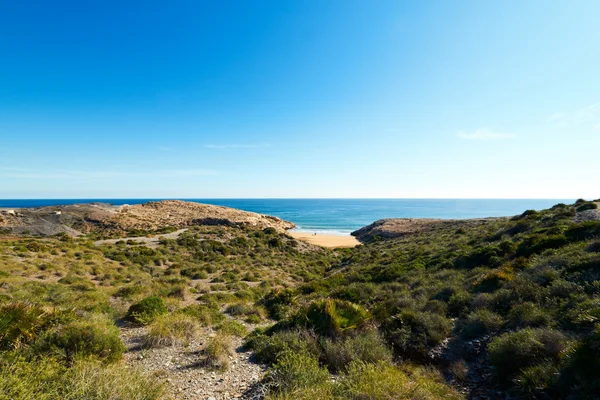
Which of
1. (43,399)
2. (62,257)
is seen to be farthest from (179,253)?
(43,399)

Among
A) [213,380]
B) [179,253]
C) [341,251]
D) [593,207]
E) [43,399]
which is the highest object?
[593,207]

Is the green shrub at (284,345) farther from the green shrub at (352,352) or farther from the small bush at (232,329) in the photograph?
the small bush at (232,329)

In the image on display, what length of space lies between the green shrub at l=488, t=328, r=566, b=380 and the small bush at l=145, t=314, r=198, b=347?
24.1ft

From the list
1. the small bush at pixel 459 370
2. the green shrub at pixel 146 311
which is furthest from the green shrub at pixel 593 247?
the green shrub at pixel 146 311

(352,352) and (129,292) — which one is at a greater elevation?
(352,352)

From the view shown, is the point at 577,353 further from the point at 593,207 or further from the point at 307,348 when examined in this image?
the point at 593,207

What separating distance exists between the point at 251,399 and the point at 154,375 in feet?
7.15

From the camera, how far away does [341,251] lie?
39875mm

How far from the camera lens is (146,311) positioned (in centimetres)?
876

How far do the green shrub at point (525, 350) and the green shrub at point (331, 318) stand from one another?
3213mm

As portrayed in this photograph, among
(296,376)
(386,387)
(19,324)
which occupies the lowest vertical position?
(296,376)

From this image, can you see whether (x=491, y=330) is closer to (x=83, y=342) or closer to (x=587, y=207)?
(x=83, y=342)

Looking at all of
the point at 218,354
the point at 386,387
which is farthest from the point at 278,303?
the point at 386,387

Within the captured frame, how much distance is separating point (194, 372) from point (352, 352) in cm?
351
